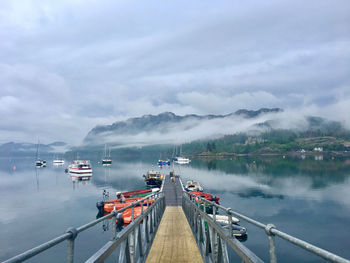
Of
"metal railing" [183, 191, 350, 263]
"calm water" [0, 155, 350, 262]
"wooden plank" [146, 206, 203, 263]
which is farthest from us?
"calm water" [0, 155, 350, 262]

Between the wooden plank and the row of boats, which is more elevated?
the wooden plank

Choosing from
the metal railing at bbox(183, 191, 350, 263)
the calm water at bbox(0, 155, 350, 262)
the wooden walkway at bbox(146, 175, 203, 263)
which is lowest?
the calm water at bbox(0, 155, 350, 262)

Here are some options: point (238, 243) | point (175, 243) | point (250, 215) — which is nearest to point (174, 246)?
point (175, 243)

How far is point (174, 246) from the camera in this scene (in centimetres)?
1000

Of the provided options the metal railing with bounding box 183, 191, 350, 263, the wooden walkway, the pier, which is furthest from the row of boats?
the wooden walkway

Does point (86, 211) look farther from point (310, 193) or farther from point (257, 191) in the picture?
point (310, 193)

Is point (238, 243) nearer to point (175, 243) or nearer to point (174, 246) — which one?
point (174, 246)

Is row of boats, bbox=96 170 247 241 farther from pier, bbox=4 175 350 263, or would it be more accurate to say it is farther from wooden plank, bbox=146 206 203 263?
wooden plank, bbox=146 206 203 263

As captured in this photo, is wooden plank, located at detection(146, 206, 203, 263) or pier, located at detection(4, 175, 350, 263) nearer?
pier, located at detection(4, 175, 350, 263)

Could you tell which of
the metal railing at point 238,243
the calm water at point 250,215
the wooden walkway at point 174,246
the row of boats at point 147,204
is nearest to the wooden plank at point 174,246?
the wooden walkway at point 174,246

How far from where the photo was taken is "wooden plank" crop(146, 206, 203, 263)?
8.53 metres

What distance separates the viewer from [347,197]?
152 feet

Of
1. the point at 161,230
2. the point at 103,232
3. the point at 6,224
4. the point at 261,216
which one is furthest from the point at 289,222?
the point at 6,224

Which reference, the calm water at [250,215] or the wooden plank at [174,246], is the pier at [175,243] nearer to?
the wooden plank at [174,246]
